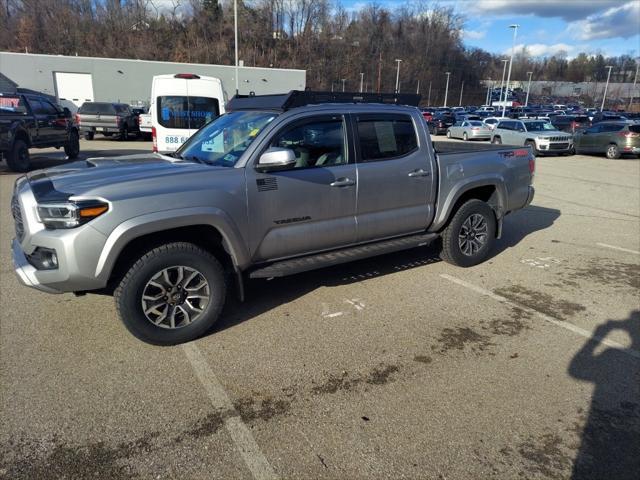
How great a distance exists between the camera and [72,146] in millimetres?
15086

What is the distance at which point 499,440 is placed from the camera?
2717 millimetres

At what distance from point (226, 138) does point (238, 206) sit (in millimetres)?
1002

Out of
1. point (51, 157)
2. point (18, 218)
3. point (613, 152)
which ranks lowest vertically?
point (51, 157)

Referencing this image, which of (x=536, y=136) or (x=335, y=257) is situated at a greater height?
(x=536, y=136)

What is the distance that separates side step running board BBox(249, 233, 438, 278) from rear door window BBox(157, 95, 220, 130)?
6913mm

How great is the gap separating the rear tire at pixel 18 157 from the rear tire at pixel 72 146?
8.31ft

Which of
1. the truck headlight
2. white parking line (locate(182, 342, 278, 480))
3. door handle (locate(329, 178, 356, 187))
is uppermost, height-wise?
door handle (locate(329, 178, 356, 187))

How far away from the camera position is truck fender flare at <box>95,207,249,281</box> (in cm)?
330

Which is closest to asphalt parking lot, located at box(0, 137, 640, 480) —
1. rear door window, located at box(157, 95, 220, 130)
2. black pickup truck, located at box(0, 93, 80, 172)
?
rear door window, located at box(157, 95, 220, 130)

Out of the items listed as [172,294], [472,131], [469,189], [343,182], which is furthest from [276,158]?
[472,131]

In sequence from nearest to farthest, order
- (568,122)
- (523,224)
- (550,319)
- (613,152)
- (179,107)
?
(550,319)
(523,224)
(179,107)
(613,152)
(568,122)

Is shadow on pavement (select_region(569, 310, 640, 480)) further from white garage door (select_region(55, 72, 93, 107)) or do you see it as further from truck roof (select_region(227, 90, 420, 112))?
white garage door (select_region(55, 72, 93, 107))

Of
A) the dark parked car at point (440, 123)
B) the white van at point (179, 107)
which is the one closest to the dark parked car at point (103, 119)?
the white van at point (179, 107)

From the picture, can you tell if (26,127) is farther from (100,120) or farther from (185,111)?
(100,120)
